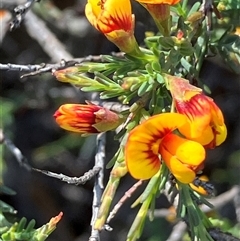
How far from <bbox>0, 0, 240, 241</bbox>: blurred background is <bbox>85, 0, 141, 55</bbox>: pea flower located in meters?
1.55

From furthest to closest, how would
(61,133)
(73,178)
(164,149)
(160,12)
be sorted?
(61,133), (73,178), (160,12), (164,149)

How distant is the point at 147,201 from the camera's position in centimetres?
191

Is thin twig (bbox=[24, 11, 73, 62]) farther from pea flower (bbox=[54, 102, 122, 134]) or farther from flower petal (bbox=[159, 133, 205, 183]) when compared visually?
flower petal (bbox=[159, 133, 205, 183])

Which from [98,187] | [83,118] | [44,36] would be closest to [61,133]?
[44,36]

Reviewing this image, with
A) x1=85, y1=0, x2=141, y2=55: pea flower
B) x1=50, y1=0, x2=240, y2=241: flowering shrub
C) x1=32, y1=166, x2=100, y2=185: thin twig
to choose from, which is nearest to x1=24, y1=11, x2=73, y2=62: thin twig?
x1=32, y1=166, x2=100, y2=185: thin twig

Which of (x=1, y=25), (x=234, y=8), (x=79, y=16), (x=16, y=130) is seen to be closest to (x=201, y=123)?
(x=234, y=8)

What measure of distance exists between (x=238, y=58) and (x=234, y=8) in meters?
0.22

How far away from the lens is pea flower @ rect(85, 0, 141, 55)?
173 centimetres

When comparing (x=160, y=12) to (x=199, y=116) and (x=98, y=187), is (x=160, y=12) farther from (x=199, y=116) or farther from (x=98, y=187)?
(x=98, y=187)

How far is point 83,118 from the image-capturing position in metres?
1.78

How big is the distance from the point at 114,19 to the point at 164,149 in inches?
16.3

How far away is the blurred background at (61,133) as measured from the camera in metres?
3.73

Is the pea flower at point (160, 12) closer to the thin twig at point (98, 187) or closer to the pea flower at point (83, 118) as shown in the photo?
the pea flower at point (83, 118)

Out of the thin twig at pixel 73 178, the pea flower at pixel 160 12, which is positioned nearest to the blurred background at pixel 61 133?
the thin twig at pixel 73 178
